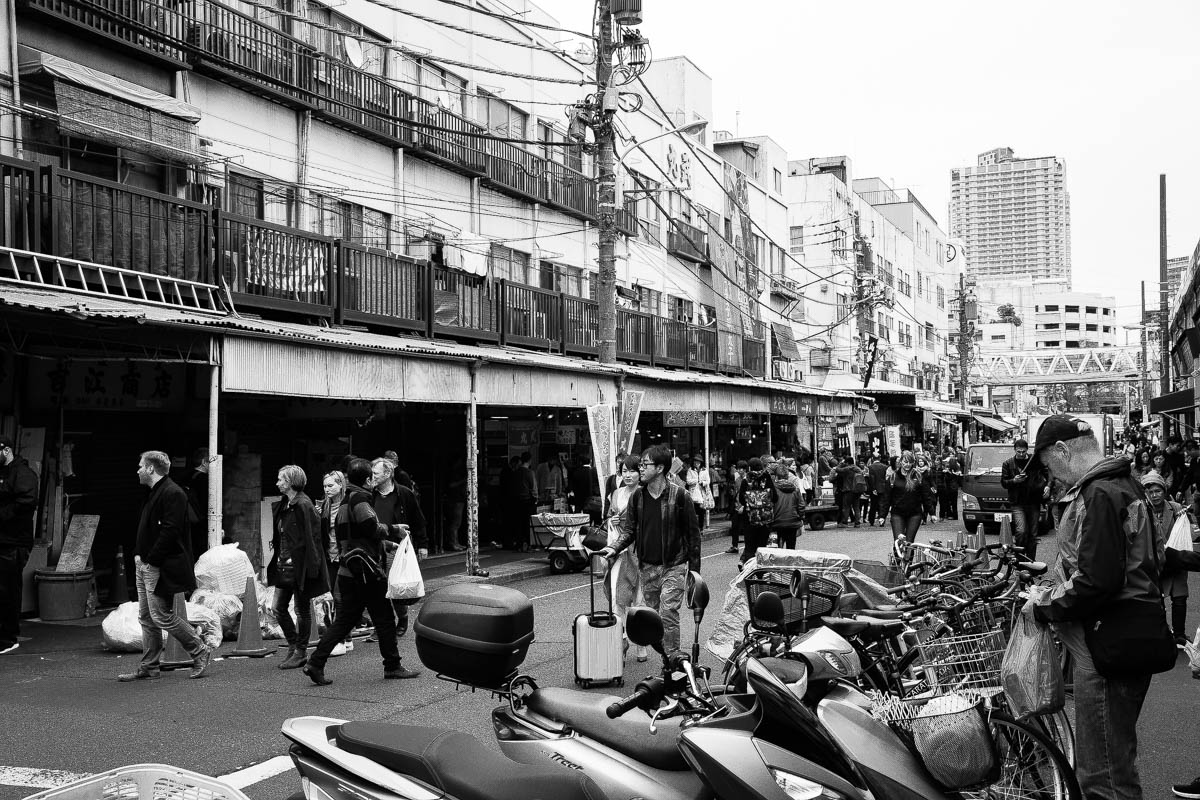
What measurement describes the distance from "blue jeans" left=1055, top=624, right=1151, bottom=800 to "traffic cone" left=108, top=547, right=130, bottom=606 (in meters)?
11.8

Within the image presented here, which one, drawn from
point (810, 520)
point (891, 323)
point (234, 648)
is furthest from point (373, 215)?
point (891, 323)

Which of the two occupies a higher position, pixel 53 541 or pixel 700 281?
pixel 700 281

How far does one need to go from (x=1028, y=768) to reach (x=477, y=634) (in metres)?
2.69

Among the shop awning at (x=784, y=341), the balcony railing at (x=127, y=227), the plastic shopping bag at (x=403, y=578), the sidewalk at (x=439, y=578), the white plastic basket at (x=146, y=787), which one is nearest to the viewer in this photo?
the white plastic basket at (x=146, y=787)

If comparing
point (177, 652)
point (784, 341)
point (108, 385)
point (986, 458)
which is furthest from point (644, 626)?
point (784, 341)

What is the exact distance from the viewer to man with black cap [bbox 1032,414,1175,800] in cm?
458

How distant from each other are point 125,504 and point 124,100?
5.43m

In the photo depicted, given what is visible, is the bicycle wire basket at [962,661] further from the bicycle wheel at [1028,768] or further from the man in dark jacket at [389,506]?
the man in dark jacket at [389,506]

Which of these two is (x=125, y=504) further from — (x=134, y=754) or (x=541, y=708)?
(x=541, y=708)

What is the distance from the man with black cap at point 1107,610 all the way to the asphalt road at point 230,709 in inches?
62.0

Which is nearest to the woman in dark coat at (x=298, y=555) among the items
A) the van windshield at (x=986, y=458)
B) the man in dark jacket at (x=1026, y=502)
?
the man in dark jacket at (x=1026, y=502)

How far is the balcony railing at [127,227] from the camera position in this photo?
12.0 metres

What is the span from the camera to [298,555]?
32.0 feet

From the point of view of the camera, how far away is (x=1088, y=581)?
456 cm
